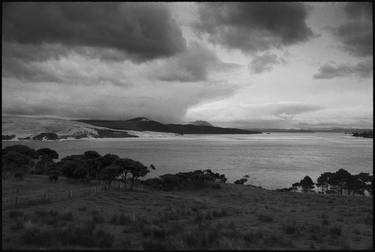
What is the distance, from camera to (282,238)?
14.7 m

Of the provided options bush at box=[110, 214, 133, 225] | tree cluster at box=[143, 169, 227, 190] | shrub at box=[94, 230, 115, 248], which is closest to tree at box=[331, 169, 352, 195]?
tree cluster at box=[143, 169, 227, 190]

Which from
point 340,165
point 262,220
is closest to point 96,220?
point 262,220

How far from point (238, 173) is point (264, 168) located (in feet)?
51.7

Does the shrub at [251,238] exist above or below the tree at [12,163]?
above

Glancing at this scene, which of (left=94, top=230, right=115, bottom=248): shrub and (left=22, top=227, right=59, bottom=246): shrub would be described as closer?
(left=22, top=227, right=59, bottom=246): shrub

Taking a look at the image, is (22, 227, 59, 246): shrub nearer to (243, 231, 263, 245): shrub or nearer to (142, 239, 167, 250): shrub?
(142, 239, 167, 250): shrub

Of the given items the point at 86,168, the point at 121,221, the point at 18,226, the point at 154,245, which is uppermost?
the point at 154,245

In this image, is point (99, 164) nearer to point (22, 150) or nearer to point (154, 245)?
point (22, 150)

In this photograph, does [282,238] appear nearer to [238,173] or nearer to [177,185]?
[177,185]

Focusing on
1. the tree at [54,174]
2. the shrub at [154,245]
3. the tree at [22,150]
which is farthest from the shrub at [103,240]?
the tree at [22,150]

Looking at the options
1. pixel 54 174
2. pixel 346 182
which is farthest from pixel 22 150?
pixel 346 182

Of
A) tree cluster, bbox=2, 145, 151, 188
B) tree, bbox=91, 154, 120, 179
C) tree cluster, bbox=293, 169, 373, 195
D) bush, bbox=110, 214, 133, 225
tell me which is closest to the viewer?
bush, bbox=110, 214, 133, 225

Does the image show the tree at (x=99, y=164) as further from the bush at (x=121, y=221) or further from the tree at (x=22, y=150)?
the bush at (x=121, y=221)

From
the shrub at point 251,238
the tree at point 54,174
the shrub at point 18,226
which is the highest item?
the shrub at point 251,238
